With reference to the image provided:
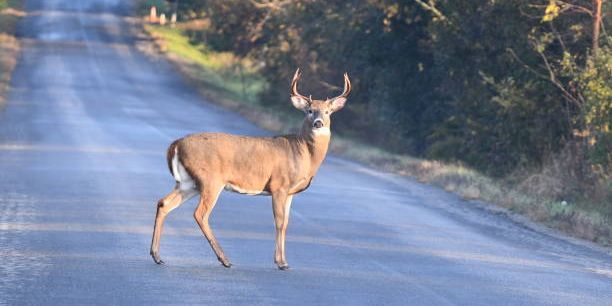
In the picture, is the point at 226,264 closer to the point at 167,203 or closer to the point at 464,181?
the point at 167,203

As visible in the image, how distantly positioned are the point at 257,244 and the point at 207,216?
6.21ft

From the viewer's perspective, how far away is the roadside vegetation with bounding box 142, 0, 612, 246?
22.2 metres

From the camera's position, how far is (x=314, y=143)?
481 inches

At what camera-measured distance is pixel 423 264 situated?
12430 millimetres

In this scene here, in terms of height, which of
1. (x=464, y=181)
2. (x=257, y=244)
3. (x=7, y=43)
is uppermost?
A: (x=257, y=244)

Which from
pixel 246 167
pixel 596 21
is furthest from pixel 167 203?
pixel 596 21

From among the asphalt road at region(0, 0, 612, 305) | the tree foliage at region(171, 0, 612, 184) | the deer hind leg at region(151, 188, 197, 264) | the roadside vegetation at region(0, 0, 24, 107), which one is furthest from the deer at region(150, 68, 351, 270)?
the roadside vegetation at region(0, 0, 24, 107)

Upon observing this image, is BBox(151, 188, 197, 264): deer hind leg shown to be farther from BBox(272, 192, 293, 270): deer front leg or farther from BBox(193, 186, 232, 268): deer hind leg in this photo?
BBox(272, 192, 293, 270): deer front leg

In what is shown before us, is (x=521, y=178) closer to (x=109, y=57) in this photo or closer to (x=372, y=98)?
(x=372, y=98)

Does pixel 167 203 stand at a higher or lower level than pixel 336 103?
lower

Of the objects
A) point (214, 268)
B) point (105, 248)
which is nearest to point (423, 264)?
point (214, 268)

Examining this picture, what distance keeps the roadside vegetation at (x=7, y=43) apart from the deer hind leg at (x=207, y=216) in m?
23.3

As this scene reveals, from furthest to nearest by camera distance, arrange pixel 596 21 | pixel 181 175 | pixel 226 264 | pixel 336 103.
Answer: pixel 596 21, pixel 336 103, pixel 181 175, pixel 226 264

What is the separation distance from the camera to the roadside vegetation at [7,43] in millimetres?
43781
